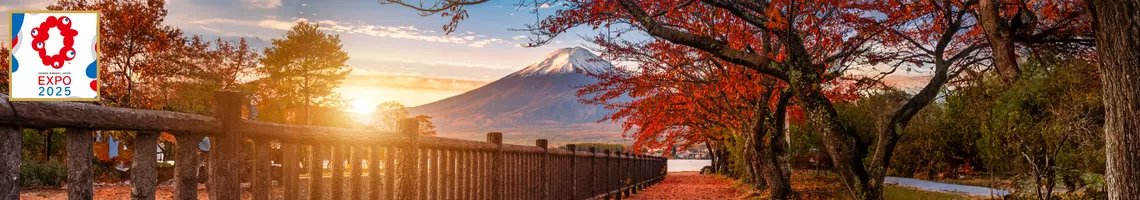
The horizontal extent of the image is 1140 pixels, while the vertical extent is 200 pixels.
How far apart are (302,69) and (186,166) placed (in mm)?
40743

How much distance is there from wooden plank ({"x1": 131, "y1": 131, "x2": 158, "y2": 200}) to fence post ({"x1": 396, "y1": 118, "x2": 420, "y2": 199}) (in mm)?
2409

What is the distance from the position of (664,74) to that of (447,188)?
11.3m

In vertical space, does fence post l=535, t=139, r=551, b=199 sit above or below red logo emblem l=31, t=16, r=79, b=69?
below

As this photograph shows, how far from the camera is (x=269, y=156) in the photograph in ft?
13.4

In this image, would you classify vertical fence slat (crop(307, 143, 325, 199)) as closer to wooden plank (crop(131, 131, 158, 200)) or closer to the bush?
wooden plank (crop(131, 131, 158, 200))

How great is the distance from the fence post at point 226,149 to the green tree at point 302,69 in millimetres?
38552

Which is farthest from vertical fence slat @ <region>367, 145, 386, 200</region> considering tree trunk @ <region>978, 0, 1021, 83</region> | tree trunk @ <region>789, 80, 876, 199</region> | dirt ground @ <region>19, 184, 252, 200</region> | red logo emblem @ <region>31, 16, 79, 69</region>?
dirt ground @ <region>19, 184, 252, 200</region>

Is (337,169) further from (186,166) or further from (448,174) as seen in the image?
(448,174)

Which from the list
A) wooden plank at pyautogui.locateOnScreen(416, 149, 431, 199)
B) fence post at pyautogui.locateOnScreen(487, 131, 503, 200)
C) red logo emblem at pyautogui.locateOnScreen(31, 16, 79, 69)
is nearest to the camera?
wooden plank at pyautogui.locateOnScreen(416, 149, 431, 199)

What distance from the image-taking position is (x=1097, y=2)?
241 inches

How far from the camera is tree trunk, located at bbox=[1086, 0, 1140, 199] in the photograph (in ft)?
19.5

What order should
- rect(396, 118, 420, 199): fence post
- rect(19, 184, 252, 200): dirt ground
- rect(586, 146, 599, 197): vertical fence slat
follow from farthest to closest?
rect(19, 184, 252, 200): dirt ground
rect(586, 146, 599, 197): vertical fence slat
rect(396, 118, 420, 199): fence post

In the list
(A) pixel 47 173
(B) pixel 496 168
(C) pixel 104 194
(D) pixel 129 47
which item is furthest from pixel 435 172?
(D) pixel 129 47

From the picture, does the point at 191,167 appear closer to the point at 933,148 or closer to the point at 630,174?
the point at 630,174
